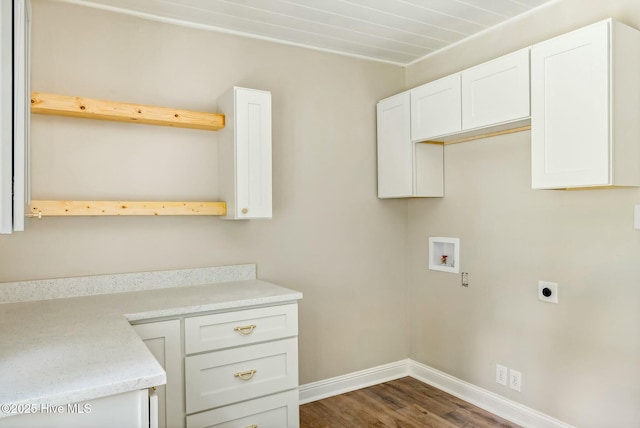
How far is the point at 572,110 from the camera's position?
2.12 metres

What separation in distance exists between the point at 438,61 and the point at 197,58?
169 centimetres

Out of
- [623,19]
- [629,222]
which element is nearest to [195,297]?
[629,222]

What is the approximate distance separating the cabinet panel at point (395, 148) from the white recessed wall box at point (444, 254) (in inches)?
17.3

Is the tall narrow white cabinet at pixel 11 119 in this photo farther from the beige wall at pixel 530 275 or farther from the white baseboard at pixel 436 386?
the beige wall at pixel 530 275

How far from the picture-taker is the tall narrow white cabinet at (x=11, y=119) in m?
1.16

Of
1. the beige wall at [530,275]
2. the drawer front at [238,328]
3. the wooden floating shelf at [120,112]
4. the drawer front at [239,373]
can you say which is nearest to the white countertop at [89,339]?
the drawer front at [238,328]

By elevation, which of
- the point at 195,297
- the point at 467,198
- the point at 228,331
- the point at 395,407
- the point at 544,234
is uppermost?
the point at 467,198

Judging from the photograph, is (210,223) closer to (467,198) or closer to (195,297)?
(195,297)

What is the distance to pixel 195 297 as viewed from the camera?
2297 mm

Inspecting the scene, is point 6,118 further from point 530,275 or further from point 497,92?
point 530,275

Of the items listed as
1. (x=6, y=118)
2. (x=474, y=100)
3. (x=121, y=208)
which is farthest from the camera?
(x=474, y=100)

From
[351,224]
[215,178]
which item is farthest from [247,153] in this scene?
[351,224]

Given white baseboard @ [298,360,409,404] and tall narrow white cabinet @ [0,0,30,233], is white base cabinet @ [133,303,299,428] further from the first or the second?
tall narrow white cabinet @ [0,0,30,233]

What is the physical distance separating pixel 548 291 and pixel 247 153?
186cm
